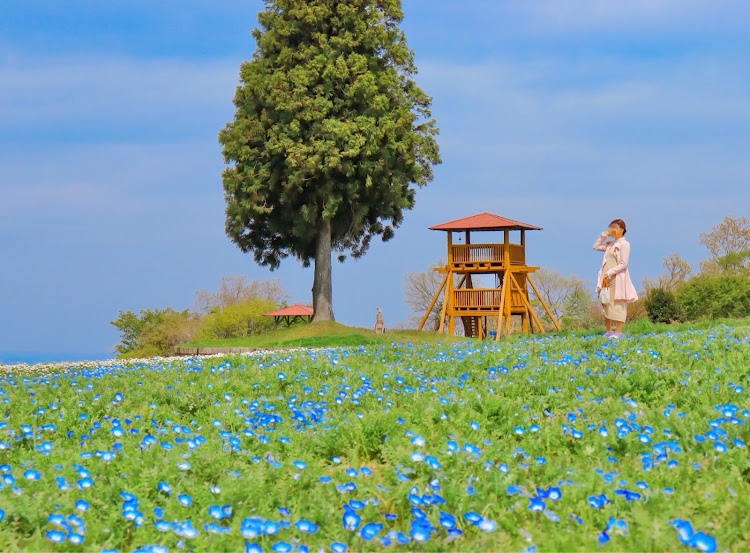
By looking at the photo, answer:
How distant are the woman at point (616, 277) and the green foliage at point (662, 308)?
17610mm

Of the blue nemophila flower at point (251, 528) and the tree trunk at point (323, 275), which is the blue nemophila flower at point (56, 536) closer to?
the blue nemophila flower at point (251, 528)

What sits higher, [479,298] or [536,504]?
[479,298]

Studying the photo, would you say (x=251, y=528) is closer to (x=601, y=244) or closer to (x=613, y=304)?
(x=613, y=304)

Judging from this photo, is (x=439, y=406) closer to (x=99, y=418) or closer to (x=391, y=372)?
(x=391, y=372)

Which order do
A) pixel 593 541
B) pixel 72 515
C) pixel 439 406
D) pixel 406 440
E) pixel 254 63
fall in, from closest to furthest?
1. pixel 593 541
2. pixel 72 515
3. pixel 406 440
4. pixel 439 406
5. pixel 254 63

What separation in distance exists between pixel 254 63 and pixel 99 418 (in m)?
25.9

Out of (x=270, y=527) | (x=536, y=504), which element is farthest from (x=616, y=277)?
(x=270, y=527)

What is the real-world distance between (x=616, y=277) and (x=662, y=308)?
18.3 meters

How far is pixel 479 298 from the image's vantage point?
30344mm

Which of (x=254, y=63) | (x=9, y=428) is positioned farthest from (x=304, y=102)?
(x=9, y=428)

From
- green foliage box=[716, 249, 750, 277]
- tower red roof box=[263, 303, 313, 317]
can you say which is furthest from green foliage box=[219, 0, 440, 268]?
green foliage box=[716, 249, 750, 277]

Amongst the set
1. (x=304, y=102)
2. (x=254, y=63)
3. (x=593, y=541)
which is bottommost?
(x=593, y=541)

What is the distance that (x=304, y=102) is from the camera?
28109 millimetres

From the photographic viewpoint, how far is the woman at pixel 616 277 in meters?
14.1
